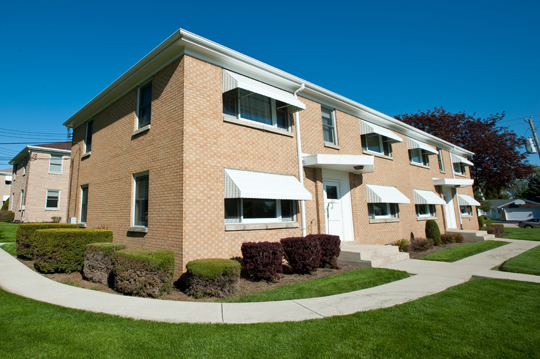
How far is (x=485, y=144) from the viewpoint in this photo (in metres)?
32.6

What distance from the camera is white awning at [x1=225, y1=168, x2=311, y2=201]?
8570mm

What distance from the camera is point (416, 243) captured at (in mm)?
14367

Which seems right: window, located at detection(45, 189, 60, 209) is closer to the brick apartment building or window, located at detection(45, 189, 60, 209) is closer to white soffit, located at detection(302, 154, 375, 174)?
the brick apartment building

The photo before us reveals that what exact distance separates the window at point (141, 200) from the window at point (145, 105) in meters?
1.84

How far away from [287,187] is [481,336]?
6.32 m

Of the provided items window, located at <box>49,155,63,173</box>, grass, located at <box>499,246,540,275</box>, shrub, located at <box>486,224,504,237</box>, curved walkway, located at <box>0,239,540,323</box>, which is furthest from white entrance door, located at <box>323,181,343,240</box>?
window, located at <box>49,155,63,173</box>

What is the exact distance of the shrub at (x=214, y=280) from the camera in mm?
6559

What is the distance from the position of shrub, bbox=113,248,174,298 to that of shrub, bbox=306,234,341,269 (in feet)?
14.2

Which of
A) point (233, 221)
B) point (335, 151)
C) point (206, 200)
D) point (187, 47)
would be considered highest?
point (187, 47)

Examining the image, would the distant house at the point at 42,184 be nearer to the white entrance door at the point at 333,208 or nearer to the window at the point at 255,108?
the window at the point at 255,108

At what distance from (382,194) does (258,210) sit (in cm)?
716

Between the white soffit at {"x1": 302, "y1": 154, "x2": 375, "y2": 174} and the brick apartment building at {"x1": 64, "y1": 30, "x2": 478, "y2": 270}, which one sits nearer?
the brick apartment building at {"x1": 64, "y1": 30, "x2": 478, "y2": 270}

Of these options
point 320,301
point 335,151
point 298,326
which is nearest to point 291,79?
point 335,151

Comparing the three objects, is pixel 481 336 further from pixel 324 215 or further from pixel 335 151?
pixel 335 151
